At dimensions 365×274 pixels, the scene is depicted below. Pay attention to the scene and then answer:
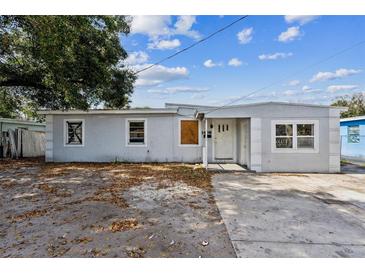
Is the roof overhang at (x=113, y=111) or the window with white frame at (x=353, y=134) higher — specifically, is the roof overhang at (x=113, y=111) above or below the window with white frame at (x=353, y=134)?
above

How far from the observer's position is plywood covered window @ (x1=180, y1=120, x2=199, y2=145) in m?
11.2

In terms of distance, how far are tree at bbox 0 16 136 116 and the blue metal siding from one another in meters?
13.3

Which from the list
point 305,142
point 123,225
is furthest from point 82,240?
point 305,142

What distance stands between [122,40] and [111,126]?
4393 millimetres

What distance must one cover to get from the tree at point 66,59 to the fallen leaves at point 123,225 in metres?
6.17

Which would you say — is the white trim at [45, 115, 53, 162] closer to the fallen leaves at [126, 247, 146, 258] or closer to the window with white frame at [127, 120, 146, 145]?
the window with white frame at [127, 120, 146, 145]

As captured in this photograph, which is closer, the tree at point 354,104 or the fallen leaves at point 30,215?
the fallen leaves at point 30,215

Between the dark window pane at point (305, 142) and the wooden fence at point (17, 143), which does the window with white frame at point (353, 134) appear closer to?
the dark window pane at point (305, 142)

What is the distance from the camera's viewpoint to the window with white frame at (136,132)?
11.3m

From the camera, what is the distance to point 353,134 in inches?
540

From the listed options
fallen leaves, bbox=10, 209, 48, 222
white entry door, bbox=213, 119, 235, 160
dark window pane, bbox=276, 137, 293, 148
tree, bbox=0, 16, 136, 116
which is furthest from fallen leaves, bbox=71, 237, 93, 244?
white entry door, bbox=213, 119, 235, 160

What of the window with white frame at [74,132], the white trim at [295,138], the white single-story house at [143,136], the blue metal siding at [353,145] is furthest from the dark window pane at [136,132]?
the blue metal siding at [353,145]

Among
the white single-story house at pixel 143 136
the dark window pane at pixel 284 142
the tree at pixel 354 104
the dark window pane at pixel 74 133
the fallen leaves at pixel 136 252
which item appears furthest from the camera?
the tree at pixel 354 104
